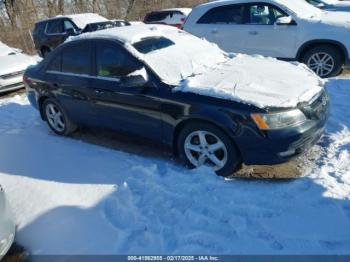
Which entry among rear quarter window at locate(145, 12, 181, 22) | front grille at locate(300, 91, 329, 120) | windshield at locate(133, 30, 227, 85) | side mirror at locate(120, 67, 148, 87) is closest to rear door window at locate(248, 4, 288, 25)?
windshield at locate(133, 30, 227, 85)

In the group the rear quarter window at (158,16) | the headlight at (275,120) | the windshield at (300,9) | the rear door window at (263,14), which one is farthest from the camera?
the rear quarter window at (158,16)

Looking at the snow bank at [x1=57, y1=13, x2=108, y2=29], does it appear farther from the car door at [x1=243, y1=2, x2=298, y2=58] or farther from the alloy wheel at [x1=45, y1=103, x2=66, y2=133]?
the alloy wheel at [x1=45, y1=103, x2=66, y2=133]

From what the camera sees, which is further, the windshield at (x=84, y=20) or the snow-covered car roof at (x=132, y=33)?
the windshield at (x=84, y=20)

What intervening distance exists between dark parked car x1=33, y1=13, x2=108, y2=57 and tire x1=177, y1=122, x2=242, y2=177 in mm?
9793

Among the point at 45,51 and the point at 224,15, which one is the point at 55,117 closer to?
the point at 224,15

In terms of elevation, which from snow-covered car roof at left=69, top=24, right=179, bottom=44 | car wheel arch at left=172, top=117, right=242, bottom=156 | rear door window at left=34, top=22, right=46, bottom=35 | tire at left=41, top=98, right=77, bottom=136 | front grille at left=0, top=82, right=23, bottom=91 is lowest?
front grille at left=0, top=82, right=23, bottom=91

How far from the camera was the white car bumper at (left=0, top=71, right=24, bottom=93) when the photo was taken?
888 centimetres

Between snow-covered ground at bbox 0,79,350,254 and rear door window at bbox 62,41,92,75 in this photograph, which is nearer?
snow-covered ground at bbox 0,79,350,254

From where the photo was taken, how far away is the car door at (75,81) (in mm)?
4852

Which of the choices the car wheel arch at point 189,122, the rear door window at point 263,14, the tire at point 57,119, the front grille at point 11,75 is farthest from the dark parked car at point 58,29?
the car wheel arch at point 189,122

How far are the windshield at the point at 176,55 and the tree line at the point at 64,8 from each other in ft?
60.3

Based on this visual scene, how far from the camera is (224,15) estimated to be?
7715mm

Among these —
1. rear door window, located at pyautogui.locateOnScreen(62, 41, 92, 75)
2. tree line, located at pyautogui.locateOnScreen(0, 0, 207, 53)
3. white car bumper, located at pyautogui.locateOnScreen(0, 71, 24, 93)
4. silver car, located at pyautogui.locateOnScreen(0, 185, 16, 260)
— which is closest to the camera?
silver car, located at pyautogui.locateOnScreen(0, 185, 16, 260)

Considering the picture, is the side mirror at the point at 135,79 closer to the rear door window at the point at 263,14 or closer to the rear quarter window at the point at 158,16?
the rear door window at the point at 263,14
